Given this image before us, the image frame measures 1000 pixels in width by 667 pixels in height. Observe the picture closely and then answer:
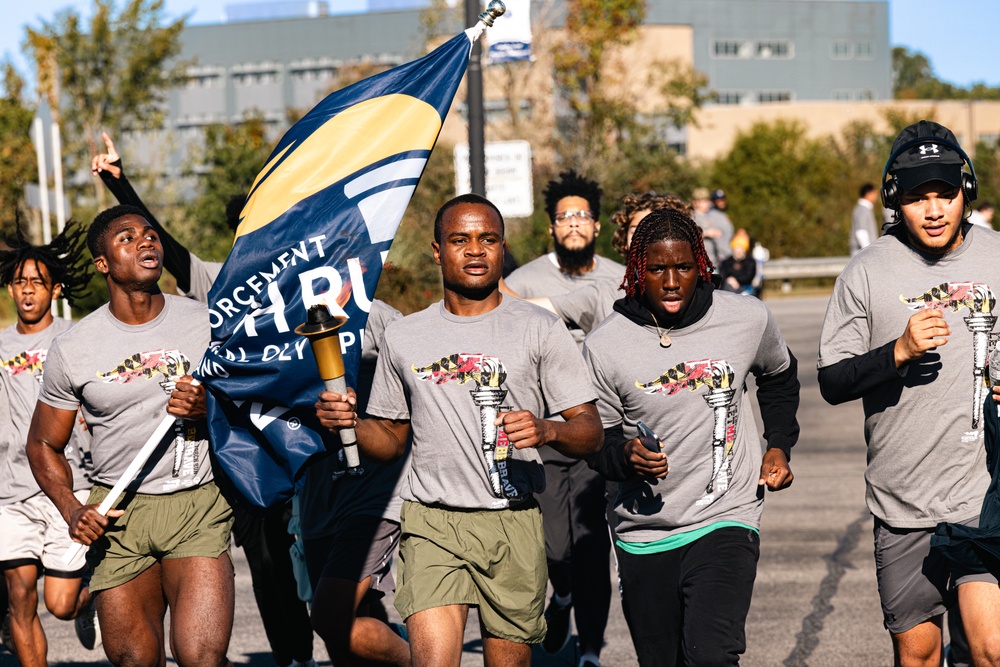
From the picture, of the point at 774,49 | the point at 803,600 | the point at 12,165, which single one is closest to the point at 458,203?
the point at 803,600

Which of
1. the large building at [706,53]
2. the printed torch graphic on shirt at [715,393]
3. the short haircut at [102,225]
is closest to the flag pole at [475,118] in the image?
the short haircut at [102,225]

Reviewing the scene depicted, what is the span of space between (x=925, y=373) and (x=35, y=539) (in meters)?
4.55

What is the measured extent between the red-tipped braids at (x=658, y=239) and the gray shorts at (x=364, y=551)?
66.2 inches

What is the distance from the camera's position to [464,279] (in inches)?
206

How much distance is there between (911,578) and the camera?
17.5 feet

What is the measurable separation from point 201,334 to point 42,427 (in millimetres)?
781

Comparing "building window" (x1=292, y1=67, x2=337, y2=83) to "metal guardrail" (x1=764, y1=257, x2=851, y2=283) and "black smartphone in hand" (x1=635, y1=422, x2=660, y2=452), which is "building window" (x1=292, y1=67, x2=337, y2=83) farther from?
"black smartphone in hand" (x1=635, y1=422, x2=660, y2=452)

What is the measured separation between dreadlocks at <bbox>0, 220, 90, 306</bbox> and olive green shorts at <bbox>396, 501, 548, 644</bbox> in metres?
3.17

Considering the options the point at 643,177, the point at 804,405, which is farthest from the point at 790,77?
the point at 804,405

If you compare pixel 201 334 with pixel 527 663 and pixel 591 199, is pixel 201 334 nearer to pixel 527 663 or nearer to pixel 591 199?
pixel 527 663

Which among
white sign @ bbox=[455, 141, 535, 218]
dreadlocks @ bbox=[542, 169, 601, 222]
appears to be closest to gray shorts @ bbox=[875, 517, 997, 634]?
dreadlocks @ bbox=[542, 169, 601, 222]

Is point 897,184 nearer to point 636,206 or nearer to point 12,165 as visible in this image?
point 636,206

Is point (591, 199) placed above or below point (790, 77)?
below

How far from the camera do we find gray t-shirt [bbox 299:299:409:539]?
641cm
